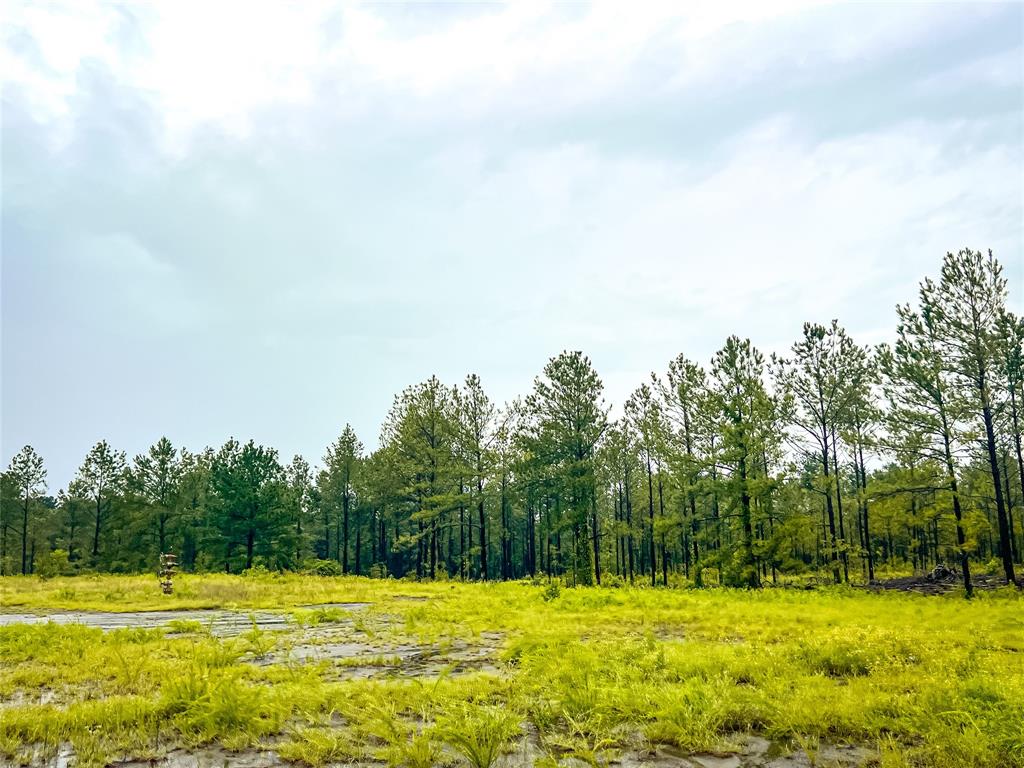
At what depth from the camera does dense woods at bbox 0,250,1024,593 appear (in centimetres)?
2272

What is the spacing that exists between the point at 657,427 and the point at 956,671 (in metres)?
27.8

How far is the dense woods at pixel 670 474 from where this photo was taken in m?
22.7

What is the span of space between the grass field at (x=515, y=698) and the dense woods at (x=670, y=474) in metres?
14.4

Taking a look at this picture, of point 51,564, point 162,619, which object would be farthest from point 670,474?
point 51,564

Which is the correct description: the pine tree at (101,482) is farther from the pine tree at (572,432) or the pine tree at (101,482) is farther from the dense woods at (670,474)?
the pine tree at (572,432)

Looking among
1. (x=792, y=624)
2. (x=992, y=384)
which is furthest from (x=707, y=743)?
(x=992, y=384)

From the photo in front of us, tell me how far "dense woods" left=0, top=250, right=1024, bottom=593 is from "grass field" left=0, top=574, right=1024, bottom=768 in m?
14.4

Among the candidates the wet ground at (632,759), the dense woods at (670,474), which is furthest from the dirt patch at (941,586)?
the wet ground at (632,759)

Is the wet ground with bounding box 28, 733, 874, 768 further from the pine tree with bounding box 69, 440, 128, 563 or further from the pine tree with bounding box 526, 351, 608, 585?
the pine tree with bounding box 69, 440, 128, 563

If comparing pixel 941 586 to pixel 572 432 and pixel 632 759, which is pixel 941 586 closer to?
pixel 572 432

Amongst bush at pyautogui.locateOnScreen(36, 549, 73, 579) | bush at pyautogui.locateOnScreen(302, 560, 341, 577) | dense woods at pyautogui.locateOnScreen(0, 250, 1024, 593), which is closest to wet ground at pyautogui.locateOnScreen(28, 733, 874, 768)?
dense woods at pyautogui.locateOnScreen(0, 250, 1024, 593)

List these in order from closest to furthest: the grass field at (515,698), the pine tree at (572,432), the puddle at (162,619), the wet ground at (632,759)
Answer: the wet ground at (632,759) → the grass field at (515,698) → the puddle at (162,619) → the pine tree at (572,432)

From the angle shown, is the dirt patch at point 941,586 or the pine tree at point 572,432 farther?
the pine tree at point 572,432

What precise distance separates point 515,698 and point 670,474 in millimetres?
24135
